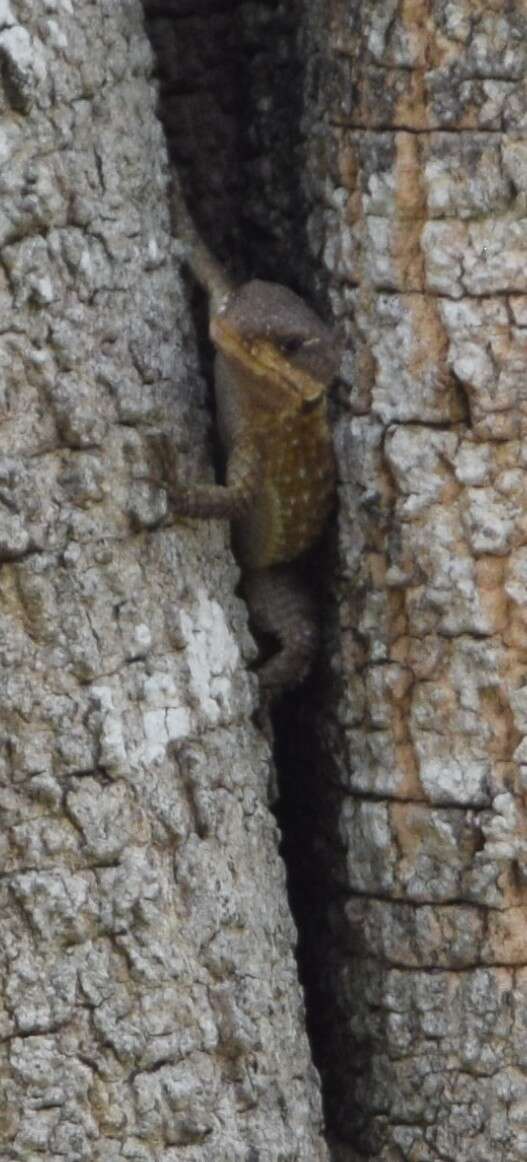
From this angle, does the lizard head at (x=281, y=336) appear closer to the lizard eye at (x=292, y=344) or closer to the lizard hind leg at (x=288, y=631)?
the lizard eye at (x=292, y=344)

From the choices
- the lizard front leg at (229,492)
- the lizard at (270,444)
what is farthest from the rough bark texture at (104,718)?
the lizard at (270,444)

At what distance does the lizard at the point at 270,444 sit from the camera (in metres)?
3.09

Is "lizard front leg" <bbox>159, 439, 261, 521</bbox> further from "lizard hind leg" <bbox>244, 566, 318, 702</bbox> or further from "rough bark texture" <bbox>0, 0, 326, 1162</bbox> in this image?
"lizard hind leg" <bbox>244, 566, 318, 702</bbox>

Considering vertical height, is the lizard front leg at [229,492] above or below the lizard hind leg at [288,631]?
above

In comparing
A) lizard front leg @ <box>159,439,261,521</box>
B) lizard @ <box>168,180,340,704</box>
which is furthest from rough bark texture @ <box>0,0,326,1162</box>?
lizard @ <box>168,180,340,704</box>

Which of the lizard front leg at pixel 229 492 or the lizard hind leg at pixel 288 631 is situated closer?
the lizard front leg at pixel 229 492

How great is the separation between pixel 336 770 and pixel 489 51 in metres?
1.17

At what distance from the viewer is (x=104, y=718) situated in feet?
9.21

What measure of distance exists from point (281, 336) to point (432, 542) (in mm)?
453

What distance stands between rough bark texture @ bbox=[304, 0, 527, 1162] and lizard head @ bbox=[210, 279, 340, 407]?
0.17ft

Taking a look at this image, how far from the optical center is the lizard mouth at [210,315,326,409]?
3148 millimetres

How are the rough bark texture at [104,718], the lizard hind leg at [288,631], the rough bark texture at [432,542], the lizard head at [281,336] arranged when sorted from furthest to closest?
1. the lizard hind leg at [288,631]
2. the lizard head at [281,336]
3. the rough bark texture at [432,542]
4. the rough bark texture at [104,718]

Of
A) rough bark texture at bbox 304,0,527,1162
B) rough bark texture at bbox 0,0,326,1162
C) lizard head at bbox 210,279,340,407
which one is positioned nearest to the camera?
rough bark texture at bbox 0,0,326,1162

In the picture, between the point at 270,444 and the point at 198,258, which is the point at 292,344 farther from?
the point at 270,444
